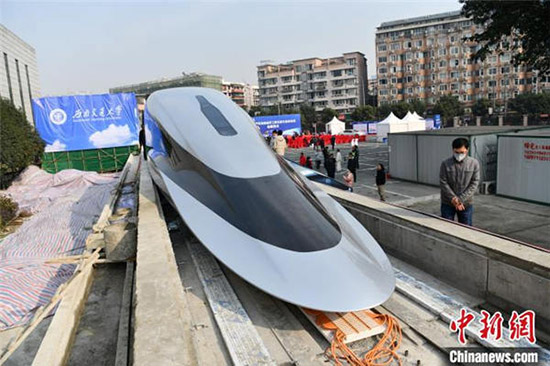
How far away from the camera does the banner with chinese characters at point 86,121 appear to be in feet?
94.2

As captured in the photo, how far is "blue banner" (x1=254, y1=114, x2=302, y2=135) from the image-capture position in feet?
143

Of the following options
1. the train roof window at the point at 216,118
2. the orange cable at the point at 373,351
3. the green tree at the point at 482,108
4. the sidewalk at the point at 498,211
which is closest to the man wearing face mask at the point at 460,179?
the orange cable at the point at 373,351

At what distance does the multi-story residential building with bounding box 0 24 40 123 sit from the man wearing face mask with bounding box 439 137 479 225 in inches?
1254

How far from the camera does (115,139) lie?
30344 mm

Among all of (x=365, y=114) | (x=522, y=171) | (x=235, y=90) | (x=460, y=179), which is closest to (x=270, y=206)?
(x=460, y=179)

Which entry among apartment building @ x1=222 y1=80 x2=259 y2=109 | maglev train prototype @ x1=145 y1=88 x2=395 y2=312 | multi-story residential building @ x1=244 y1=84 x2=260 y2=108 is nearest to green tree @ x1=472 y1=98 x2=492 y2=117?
maglev train prototype @ x1=145 y1=88 x2=395 y2=312

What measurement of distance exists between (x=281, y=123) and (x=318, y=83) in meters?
63.3

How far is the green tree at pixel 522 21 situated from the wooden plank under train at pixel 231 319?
18598 millimetres

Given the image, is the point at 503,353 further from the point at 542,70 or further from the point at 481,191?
the point at 542,70

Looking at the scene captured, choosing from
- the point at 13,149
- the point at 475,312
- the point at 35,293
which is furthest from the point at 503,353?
the point at 13,149

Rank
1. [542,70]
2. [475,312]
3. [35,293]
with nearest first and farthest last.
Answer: [475,312] → [35,293] → [542,70]

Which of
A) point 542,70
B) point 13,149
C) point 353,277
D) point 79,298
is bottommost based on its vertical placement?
point 79,298

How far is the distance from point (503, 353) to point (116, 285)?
5477 millimetres

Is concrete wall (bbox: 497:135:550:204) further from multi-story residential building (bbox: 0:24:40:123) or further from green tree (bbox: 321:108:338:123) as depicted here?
green tree (bbox: 321:108:338:123)
